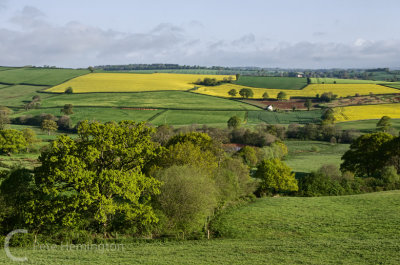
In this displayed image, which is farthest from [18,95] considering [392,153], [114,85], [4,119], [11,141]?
[392,153]

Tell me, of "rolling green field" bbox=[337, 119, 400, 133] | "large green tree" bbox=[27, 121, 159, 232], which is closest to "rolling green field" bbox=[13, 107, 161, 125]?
"rolling green field" bbox=[337, 119, 400, 133]

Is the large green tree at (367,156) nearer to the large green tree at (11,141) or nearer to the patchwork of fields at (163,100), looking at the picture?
the patchwork of fields at (163,100)

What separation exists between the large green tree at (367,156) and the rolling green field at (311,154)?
30.2ft

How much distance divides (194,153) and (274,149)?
157ft

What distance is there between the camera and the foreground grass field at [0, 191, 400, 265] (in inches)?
946

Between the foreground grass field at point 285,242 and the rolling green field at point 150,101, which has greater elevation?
the rolling green field at point 150,101

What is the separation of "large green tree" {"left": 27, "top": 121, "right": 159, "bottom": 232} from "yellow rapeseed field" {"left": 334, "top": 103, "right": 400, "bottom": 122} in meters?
110

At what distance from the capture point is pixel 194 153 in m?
46.0

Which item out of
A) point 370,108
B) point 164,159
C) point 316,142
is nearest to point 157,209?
point 164,159

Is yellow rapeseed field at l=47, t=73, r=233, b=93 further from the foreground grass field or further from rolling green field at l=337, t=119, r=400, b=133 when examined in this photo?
the foreground grass field

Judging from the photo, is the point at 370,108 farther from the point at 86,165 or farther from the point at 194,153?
the point at 86,165

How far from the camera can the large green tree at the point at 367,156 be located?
64375 millimetres

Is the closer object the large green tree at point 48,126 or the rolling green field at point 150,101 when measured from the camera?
the large green tree at point 48,126


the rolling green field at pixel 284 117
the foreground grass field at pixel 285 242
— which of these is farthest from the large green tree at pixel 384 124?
the foreground grass field at pixel 285 242
